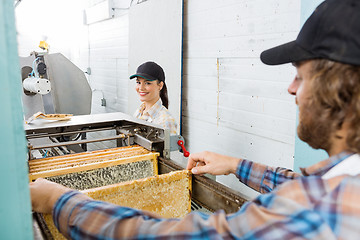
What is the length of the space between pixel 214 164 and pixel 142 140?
21.5 inches

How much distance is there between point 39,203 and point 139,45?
334 cm

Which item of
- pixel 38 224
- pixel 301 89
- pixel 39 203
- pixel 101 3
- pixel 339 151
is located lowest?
pixel 38 224

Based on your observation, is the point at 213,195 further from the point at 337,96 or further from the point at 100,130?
the point at 100,130

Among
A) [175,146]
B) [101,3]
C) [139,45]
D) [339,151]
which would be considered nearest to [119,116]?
[175,146]

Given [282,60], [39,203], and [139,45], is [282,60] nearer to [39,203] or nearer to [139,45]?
[39,203]

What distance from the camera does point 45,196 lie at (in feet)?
2.70

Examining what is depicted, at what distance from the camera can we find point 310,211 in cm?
59

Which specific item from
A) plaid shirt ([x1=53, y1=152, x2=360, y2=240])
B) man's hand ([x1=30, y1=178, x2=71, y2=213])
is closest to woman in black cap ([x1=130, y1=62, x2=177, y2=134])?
man's hand ([x1=30, y1=178, x2=71, y2=213])

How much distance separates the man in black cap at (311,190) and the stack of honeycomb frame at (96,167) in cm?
50

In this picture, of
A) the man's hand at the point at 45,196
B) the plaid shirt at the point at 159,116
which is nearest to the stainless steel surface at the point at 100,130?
the plaid shirt at the point at 159,116

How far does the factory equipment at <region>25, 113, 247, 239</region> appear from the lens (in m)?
1.17

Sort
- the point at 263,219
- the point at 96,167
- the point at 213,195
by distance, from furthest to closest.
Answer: the point at 96,167
the point at 213,195
the point at 263,219

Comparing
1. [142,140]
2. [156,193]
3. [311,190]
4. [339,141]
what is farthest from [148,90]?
[311,190]

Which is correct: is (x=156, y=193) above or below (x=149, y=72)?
below
